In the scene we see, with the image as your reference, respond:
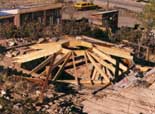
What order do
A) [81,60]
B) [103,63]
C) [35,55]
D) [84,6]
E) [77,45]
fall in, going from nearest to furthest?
[103,63]
[35,55]
[81,60]
[77,45]
[84,6]

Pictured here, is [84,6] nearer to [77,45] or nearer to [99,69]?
[77,45]

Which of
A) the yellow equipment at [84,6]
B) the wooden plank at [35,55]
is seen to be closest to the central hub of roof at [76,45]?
the wooden plank at [35,55]

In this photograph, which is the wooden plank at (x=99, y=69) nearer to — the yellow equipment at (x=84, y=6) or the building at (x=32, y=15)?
the building at (x=32, y=15)

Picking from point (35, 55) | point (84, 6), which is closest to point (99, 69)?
point (35, 55)

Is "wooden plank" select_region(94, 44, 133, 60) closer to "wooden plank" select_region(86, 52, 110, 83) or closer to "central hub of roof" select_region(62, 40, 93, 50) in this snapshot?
"central hub of roof" select_region(62, 40, 93, 50)

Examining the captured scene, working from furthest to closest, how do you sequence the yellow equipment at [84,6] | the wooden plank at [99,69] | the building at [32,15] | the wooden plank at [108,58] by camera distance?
the yellow equipment at [84,6], the building at [32,15], the wooden plank at [108,58], the wooden plank at [99,69]

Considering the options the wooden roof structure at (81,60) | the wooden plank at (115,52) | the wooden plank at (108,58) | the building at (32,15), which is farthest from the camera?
Result: the building at (32,15)

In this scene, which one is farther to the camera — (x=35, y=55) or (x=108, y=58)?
(x=35, y=55)
